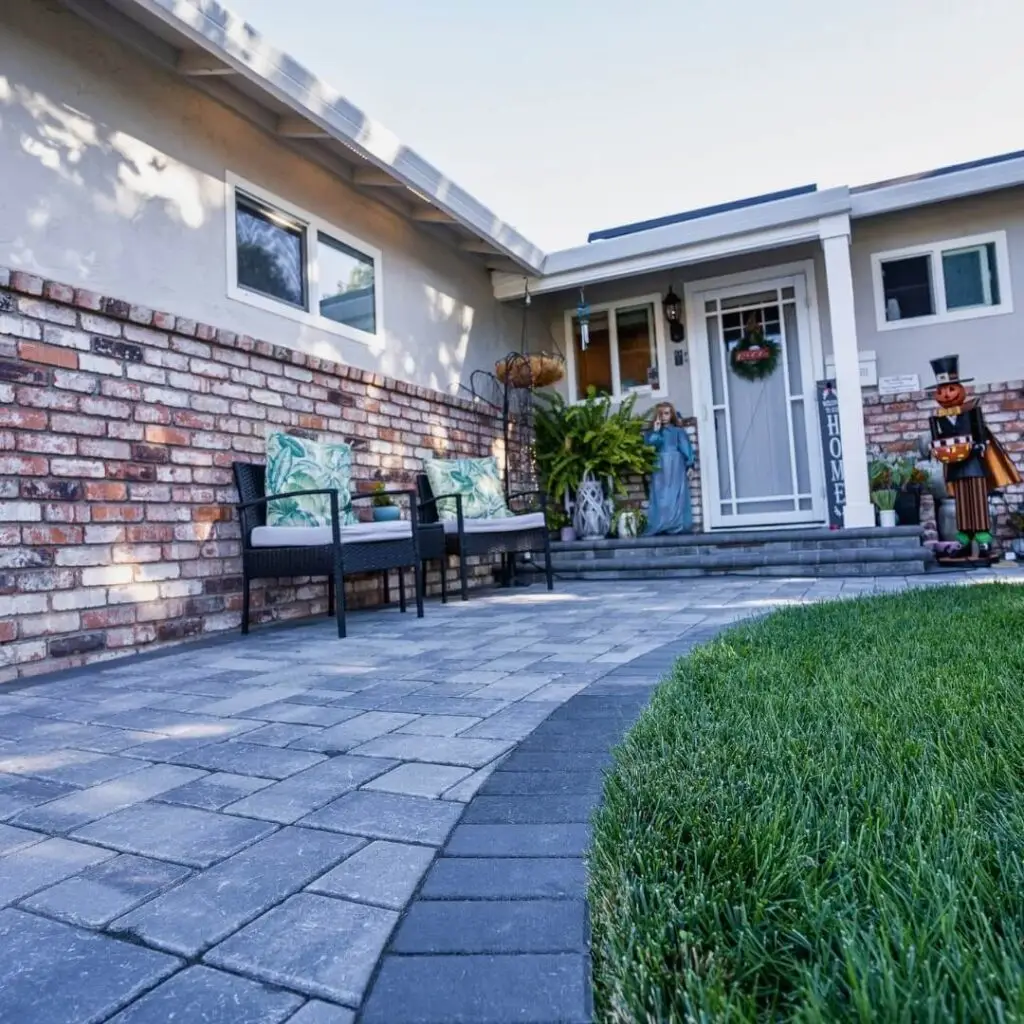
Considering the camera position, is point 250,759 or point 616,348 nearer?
point 250,759

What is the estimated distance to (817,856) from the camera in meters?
0.86

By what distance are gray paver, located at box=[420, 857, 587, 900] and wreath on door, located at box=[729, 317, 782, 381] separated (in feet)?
21.9

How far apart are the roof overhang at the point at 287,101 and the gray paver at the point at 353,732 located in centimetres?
304

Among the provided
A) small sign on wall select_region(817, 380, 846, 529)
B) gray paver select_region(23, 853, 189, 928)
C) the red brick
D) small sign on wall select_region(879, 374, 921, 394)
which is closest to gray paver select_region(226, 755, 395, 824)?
gray paver select_region(23, 853, 189, 928)

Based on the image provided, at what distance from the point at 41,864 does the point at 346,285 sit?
436 cm

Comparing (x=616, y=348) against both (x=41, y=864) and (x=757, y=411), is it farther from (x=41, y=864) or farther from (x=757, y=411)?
(x=41, y=864)

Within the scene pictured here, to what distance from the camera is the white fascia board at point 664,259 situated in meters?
5.71

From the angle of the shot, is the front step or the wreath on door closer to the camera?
the front step

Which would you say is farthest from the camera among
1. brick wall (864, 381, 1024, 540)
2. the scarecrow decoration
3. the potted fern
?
the potted fern

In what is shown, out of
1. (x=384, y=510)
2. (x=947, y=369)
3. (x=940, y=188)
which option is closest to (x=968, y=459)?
(x=947, y=369)

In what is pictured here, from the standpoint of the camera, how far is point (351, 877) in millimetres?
966

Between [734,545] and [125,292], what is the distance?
457 cm

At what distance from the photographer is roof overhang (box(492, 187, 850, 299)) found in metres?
5.55

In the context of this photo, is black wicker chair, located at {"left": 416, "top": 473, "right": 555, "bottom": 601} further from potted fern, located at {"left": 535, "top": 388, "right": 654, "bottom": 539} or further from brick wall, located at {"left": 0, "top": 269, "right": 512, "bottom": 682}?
potted fern, located at {"left": 535, "top": 388, "right": 654, "bottom": 539}
